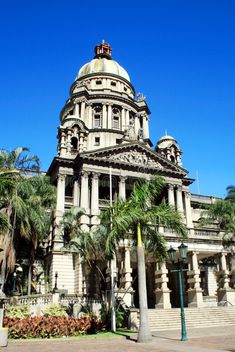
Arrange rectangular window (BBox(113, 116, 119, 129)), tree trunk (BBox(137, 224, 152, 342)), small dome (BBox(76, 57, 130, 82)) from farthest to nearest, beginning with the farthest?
small dome (BBox(76, 57, 130, 82)) → rectangular window (BBox(113, 116, 119, 129)) → tree trunk (BBox(137, 224, 152, 342))

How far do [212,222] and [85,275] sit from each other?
19.9 metres

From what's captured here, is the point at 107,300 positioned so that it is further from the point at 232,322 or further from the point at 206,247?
the point at 206,247

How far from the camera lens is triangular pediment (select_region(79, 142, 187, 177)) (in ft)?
135

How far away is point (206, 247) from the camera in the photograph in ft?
115

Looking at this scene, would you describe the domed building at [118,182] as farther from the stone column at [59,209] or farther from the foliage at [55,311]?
the foliage at [55,311]

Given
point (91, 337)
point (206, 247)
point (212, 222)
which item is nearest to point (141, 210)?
point (91, 337)

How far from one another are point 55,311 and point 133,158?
77.8 ft

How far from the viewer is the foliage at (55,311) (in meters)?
23.1

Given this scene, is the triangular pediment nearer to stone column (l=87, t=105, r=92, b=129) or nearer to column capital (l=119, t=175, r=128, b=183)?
column capital (l=119, t=175, r=128, b=183)

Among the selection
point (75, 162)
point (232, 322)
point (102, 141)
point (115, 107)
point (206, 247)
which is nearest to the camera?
point (232, 322)

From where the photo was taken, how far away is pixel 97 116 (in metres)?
56.2

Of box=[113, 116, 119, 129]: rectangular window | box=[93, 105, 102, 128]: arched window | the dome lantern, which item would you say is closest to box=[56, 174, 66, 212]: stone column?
box=[93, 105, 102, 128]: arched window

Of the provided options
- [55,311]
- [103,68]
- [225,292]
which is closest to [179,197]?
[225,292]

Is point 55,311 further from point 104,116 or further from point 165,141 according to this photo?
point 104,116
